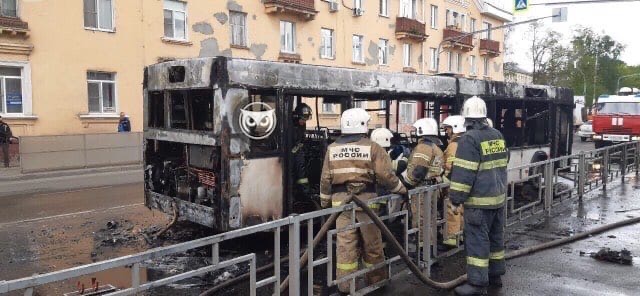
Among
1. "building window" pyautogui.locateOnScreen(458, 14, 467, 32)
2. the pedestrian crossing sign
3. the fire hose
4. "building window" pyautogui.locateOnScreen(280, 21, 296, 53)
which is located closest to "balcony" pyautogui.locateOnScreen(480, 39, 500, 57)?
"building window" pyautogui.locateOnScreen(458, 14, 467, 32)

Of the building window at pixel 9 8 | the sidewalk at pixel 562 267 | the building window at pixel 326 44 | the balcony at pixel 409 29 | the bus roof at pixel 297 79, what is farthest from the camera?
the balcony at pixel 409 29

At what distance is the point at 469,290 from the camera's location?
502 cm

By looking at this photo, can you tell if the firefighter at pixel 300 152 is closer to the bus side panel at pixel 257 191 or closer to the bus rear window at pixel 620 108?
the bus side panel at pixel 257 191

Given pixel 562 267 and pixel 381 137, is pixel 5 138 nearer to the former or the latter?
pixel 381 137

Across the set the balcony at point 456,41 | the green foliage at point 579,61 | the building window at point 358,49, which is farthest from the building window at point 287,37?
the green foliage at point 579,61

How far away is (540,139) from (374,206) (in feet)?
24.7

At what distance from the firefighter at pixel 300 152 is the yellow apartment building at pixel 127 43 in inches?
68.7

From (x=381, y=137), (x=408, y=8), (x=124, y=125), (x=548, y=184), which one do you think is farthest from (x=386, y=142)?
(x=408, y=8)

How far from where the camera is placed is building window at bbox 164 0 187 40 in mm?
21248

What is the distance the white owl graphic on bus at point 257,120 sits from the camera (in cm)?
618

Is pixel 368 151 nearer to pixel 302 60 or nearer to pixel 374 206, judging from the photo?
pixel 374 206

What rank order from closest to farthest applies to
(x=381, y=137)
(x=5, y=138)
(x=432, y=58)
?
(x=381, y=137)
(x=5, y=138)
(x=432, y=58)

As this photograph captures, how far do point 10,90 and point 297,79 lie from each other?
14.5 meters

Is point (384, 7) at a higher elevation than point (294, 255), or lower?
higher
